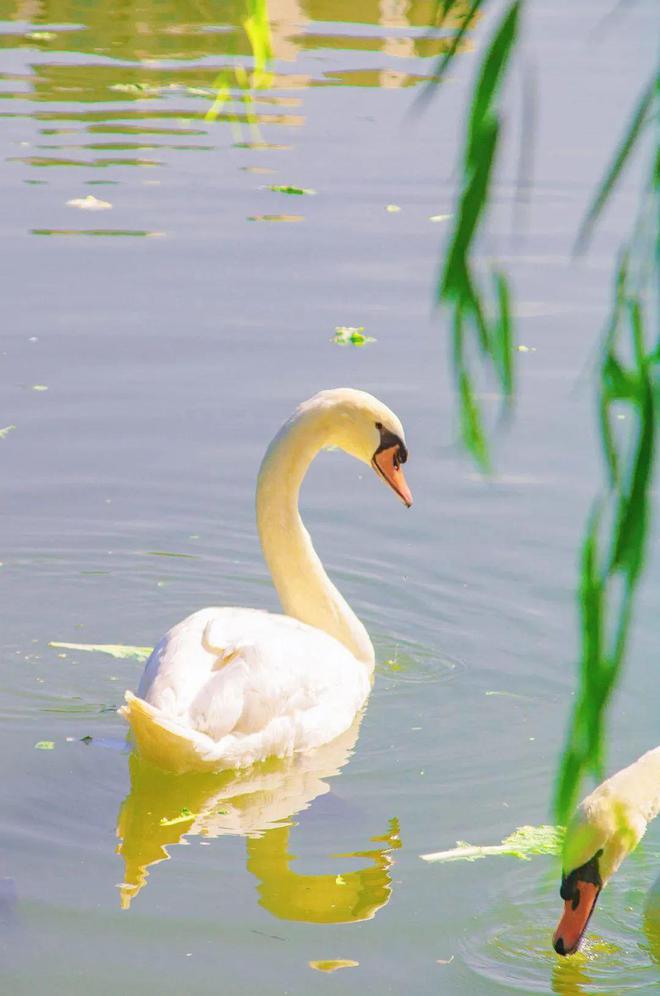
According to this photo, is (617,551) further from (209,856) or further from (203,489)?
(203,489)

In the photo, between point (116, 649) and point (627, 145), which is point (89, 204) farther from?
point (627, 145)

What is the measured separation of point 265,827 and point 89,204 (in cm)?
786

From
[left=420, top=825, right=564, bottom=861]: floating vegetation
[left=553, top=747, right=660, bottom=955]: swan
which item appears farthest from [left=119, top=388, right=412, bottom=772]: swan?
[left=553, top=747, right=660, bottom=955]: swan

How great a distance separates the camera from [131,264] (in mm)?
10945

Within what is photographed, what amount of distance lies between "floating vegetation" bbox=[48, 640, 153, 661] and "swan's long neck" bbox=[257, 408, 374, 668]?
25.4 inches

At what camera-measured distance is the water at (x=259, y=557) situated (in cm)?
464

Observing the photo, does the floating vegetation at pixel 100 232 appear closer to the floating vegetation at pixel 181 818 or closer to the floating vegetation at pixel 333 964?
the floating vegetation at pixel 181 818

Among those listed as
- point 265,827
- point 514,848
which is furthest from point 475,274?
point 265,827

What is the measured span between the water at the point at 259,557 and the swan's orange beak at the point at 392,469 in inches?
19.2

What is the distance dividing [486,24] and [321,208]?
5.80m

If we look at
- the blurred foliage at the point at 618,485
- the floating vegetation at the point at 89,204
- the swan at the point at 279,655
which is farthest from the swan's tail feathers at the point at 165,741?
the floating vegetation at the point at 89,204

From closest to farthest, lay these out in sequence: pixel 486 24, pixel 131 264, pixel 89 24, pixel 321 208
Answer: pixel 131 264 < pixel 321 208 < pixel 486 24 < pixel 89 24

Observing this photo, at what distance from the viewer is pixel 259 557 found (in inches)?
288

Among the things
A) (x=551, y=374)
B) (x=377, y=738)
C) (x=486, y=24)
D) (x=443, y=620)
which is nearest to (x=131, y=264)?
(x=551, y=374)
